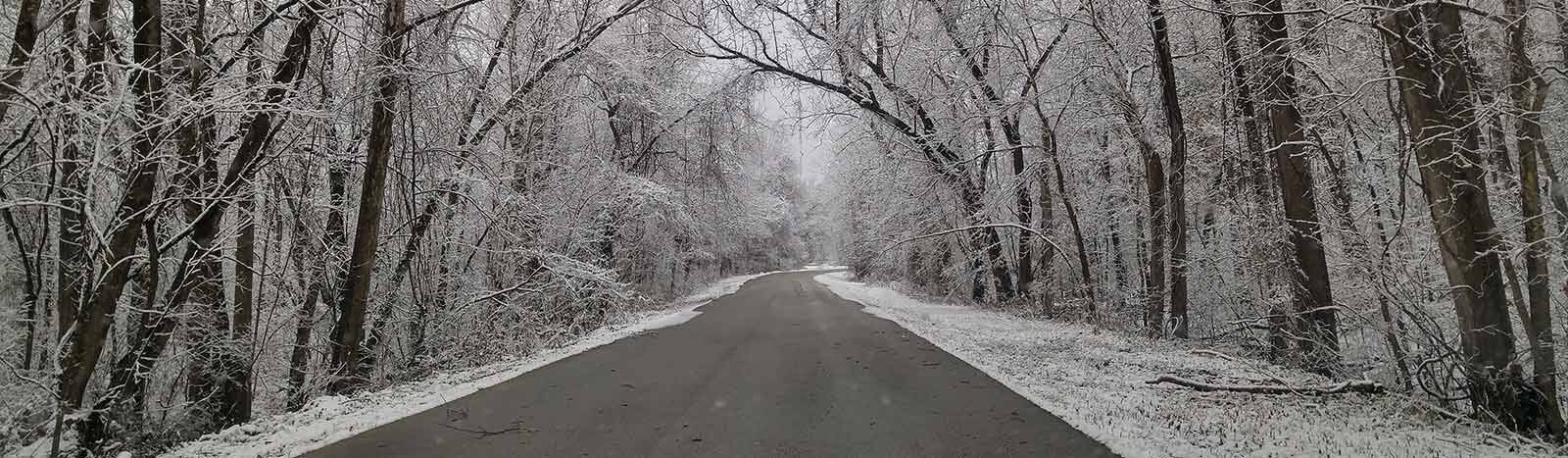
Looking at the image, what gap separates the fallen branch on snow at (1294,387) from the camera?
618cm

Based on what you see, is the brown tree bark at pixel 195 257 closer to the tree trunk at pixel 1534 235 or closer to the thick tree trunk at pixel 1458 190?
the thick tree trunk at pixel 1458 190

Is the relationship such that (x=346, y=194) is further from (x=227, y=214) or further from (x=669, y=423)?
(x=669, y=423)

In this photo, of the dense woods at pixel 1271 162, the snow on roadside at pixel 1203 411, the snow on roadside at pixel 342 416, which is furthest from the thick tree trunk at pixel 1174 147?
the snow on roadside at pixel 342 416

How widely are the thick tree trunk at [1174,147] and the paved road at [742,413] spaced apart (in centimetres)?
426

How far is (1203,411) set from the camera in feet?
19.1

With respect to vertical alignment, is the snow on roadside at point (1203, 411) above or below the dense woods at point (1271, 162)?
below

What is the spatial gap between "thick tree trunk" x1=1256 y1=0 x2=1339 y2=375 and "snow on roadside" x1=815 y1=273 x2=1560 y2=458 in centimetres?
58

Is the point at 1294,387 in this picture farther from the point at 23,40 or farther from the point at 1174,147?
the point at 23,40

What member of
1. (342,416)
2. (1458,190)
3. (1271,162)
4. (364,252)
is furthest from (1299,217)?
(364,252)

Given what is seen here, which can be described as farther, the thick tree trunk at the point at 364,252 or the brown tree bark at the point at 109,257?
the thick tree trunk at the point at 364,252

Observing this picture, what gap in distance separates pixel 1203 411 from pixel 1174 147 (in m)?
5.41

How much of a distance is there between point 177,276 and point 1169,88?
1169 centimetres

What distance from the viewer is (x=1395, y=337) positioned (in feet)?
20.6

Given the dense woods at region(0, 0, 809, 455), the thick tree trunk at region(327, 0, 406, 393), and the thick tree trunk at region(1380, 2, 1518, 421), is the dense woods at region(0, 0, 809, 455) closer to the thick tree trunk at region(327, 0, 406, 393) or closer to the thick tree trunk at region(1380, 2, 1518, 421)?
the thick tree trunk at region(327, 0, 406, 393)
